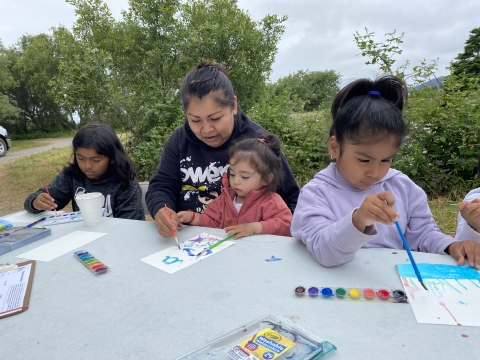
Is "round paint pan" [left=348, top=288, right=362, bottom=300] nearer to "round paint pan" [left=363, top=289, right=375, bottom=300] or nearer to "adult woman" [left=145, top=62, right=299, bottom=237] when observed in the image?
"round paint pan" [left=363, top=289, right=375, bottom=300]

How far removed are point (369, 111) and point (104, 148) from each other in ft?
4.71

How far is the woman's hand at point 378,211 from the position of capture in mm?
845

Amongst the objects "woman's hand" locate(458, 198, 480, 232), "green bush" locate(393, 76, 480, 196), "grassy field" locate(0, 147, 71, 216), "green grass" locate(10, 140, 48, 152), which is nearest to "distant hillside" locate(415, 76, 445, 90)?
"green bush" locate(393, 76, 480, 196)

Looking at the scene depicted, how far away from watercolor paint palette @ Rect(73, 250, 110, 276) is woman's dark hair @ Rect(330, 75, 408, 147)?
858 mm

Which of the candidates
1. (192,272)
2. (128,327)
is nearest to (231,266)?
(192,272)

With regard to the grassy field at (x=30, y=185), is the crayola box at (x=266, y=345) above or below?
above

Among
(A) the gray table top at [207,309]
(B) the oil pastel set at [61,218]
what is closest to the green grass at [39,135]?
(B) the oil pastel set at [61,218]

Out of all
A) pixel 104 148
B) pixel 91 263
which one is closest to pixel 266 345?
pixel 91 263

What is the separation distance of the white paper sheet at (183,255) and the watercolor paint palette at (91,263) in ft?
0.39

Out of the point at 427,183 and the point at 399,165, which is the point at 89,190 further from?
the point at 427,183

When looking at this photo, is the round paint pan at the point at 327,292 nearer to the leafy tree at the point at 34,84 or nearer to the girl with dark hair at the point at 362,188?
the girl with dark hair at the point at 362,188

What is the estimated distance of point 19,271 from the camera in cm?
109

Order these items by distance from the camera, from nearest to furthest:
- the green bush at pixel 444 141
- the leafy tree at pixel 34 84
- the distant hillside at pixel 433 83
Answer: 1. the green bush at pixel 444 141
2. the distant hillside at pixel 433 83
3. the leafy tree at pixel 34 84

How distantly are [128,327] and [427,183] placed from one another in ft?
9.94
